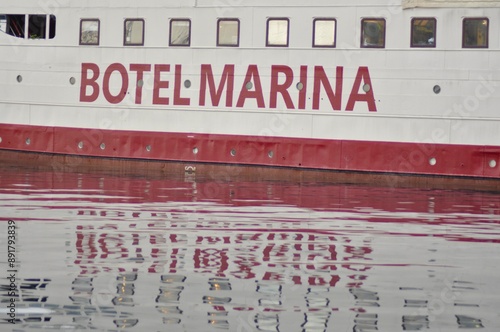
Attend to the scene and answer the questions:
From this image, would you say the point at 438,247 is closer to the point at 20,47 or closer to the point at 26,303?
the point at 26,303

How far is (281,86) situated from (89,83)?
4.91 metres

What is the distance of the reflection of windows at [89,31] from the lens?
26812 mm

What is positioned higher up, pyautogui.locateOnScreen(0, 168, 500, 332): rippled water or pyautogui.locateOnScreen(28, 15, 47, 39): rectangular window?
pyautogui.locateOnScreen(28, 15, 47, 39): rectangular window

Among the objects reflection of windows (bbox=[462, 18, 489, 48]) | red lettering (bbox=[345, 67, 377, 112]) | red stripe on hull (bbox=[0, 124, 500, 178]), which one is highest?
reflection of windows (bbox=[462, 18, 489, 48])

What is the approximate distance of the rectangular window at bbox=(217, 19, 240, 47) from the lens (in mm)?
25562

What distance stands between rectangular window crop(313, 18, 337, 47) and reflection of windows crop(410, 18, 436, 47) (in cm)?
177

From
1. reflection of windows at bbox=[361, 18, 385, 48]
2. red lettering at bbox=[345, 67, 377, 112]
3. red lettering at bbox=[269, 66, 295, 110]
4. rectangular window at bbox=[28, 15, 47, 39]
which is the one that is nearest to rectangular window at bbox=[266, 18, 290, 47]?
red lettering at bbox=[269, 66, 295, 110]

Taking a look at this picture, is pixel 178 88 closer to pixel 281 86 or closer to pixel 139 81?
pixel 139 81

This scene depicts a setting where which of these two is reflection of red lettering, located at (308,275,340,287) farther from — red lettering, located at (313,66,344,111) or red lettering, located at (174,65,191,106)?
red lettering, located at (174,65,191,106)

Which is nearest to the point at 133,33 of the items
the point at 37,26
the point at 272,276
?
the point at 37,26

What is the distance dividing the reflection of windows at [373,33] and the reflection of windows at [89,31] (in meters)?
6.62

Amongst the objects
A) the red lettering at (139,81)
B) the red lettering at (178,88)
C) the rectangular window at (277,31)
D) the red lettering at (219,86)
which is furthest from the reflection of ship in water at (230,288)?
the red lettering at (139,81)

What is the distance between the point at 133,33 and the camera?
2650 centimetres

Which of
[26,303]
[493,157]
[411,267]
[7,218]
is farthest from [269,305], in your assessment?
[493,157]
